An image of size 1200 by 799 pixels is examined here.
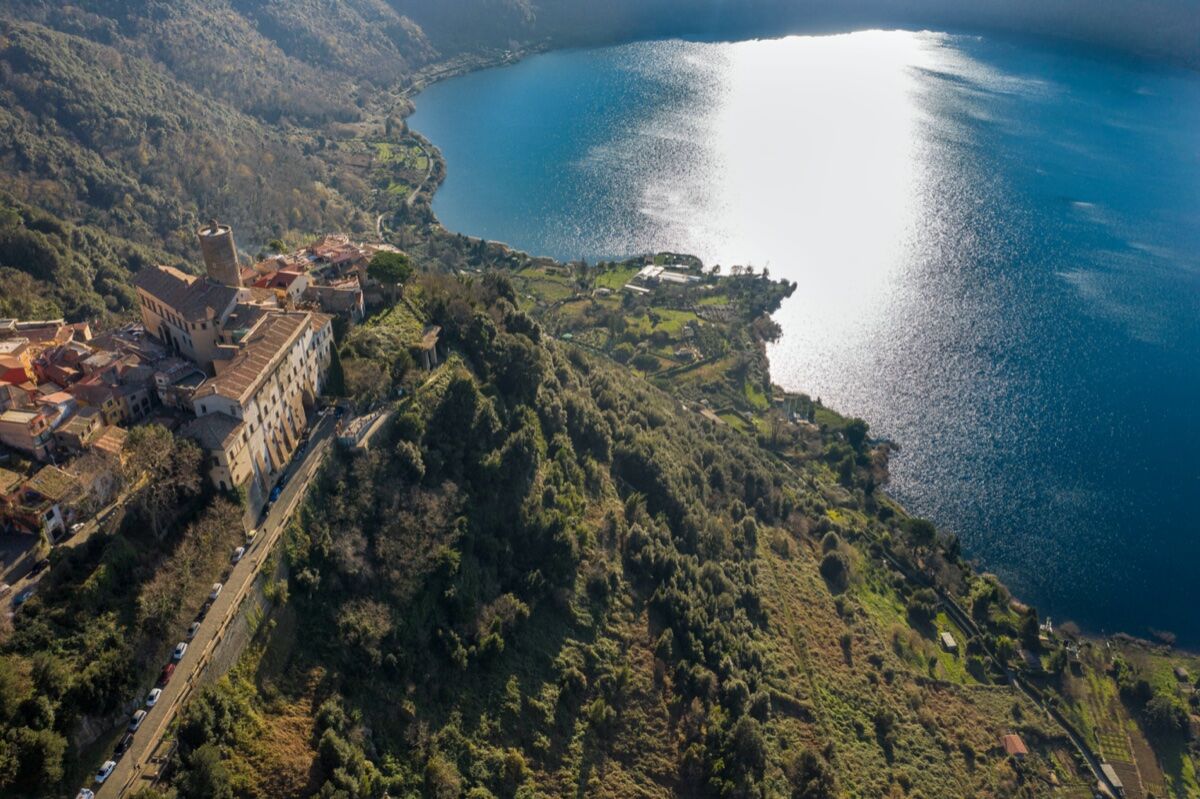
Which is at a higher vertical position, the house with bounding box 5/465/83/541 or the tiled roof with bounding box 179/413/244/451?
the tiled roof with bounding box 179/413/244/451

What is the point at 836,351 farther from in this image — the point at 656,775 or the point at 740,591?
the point at 656,775

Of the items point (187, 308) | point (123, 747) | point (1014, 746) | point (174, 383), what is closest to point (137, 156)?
point (187, 308)

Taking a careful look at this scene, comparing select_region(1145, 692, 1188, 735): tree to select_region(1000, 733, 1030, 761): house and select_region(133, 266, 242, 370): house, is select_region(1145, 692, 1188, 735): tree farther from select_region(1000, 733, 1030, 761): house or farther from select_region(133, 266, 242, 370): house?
select_region(133, 266, 242, 370): house

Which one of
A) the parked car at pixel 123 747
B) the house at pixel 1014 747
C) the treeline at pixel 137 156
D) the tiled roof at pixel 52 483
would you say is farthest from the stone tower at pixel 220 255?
the house at pixel 1014 747

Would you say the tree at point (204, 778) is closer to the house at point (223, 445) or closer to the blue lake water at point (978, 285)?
the house at point (223, 445)

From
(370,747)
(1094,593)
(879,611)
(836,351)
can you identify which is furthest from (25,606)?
(836,351)

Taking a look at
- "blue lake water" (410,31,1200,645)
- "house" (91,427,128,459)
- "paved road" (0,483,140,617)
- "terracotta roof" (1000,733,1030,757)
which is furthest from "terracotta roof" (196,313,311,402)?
"blue lake water" (410,31,1200,645)
